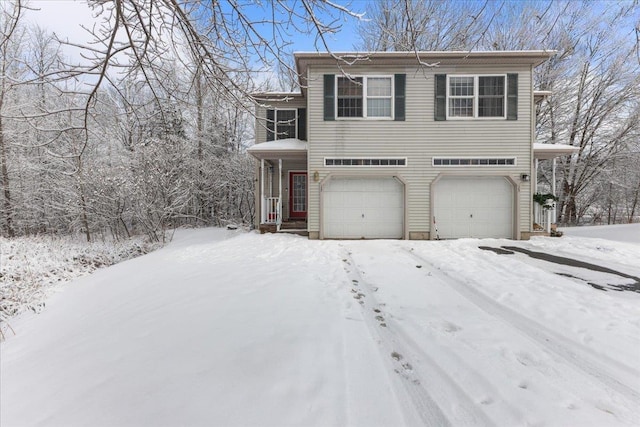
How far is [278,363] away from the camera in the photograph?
265cm

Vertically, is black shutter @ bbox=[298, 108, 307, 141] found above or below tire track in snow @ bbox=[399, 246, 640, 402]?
above

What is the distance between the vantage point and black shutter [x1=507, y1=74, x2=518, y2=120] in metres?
9.44

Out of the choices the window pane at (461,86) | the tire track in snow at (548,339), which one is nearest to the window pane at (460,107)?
the window pane at (461,86)

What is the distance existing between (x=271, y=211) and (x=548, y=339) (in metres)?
9.15

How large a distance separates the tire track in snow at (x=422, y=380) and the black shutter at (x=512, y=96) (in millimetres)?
8900

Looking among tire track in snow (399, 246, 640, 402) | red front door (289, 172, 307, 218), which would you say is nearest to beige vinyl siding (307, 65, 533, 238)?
red front door (289, 172, 307, 218)

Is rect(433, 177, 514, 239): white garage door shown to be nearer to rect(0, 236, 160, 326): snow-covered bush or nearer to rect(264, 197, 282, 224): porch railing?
rect(264, 197, 282, 224): porch railing

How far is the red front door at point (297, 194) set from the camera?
1197cm

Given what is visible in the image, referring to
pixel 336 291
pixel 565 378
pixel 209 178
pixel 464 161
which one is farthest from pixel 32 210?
pixel 565 378

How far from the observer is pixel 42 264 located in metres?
8.27

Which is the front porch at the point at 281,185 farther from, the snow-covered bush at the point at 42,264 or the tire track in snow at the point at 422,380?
the tire track in snow at the point at 422,380

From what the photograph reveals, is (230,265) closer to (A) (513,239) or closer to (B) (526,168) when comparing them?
(A) (513,239)

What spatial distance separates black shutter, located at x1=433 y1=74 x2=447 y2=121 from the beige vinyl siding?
128 millimetres

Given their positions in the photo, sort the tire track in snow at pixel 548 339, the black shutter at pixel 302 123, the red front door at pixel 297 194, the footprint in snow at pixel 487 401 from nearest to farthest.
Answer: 1. the footprint in snow at pixel 487 401
2. the tire track in snow at pixel 548 339
3. the black shutter at pixel 302 123
4. the red front door at pixel 297 194
